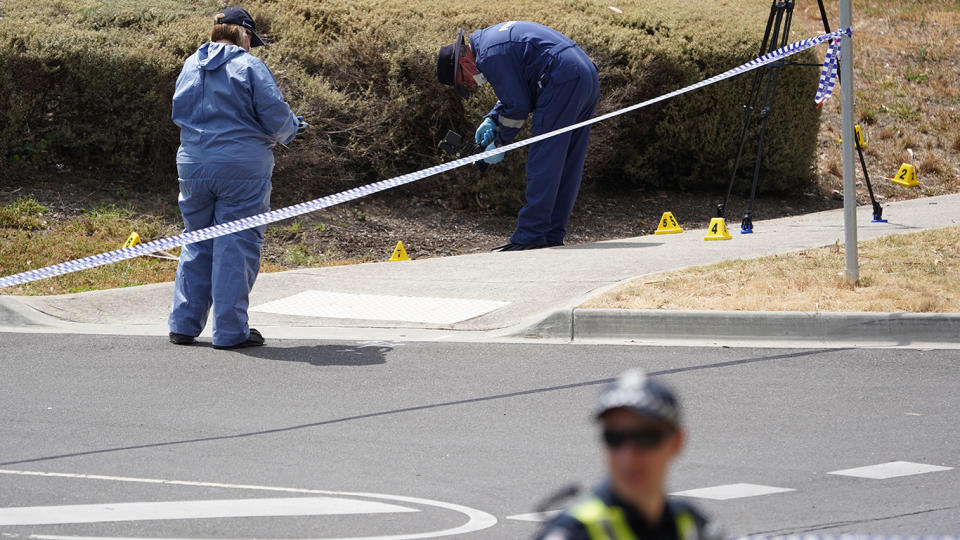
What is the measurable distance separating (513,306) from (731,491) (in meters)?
3.94

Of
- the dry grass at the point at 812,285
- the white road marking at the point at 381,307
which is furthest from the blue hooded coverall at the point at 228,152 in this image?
the dry grass at the point at 812,285

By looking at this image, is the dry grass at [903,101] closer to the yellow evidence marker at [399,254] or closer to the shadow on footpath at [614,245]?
the shadow on footpath at [614,245]

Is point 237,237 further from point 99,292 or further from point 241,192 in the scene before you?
point 99,292

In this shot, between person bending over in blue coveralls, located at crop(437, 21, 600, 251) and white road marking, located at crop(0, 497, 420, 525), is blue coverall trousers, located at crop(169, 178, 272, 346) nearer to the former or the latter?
white road marking, located at crop(0, 497, 420, 525)

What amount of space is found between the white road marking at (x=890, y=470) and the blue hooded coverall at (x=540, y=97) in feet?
19.5

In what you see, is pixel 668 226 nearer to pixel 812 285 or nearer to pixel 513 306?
pixel 513 306

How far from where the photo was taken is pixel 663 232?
485 inches

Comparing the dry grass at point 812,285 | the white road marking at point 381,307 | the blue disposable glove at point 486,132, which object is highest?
the blue disposable glove at point 486,132

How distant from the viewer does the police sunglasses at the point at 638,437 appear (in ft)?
6.18

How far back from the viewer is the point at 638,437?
1.89 meters

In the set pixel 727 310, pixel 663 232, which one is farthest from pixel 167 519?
pixel 663 232

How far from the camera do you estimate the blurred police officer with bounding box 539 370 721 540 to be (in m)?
1.86

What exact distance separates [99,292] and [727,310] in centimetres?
469

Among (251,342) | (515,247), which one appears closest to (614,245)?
(515,247)
